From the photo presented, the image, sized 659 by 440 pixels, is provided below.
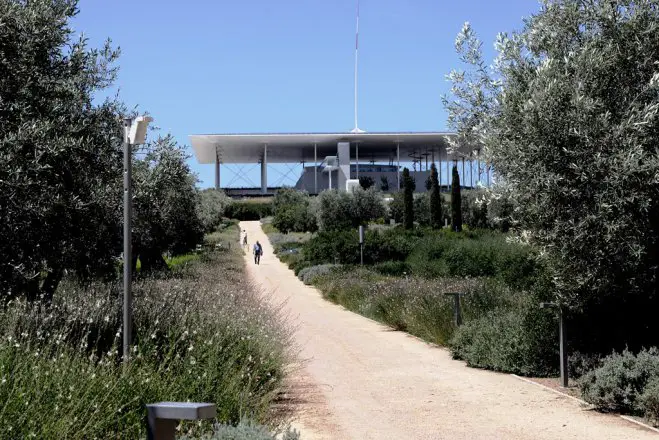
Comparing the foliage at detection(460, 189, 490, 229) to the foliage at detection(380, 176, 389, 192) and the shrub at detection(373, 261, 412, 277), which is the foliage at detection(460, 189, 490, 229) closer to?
the foliage at detection(380, 176, 389, 192)

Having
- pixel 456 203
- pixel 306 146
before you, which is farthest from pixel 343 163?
pixel 456 203

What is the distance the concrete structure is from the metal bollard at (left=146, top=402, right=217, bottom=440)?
82.2 meters

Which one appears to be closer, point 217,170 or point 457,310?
point 457,310

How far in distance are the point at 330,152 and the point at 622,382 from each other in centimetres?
9335

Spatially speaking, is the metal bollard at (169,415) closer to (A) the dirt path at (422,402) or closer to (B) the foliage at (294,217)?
(A) the dirt path at (422,402)

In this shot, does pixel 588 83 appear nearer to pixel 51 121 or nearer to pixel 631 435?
pixel 631 435

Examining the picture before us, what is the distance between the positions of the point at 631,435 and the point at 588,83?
407cm

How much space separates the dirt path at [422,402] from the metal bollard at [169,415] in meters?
3.83

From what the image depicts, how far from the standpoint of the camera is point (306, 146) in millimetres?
98312

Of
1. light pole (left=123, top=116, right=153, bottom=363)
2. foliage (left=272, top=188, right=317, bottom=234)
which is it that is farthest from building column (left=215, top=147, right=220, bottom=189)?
light pole (left=123, top=116, right=153, bottom=363)

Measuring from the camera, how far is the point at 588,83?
9.39 meters

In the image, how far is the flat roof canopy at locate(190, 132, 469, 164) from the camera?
90750 millimetres

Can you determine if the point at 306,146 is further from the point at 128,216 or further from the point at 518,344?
the point at 128,216

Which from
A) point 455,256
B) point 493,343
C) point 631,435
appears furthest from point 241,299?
point 455,256
